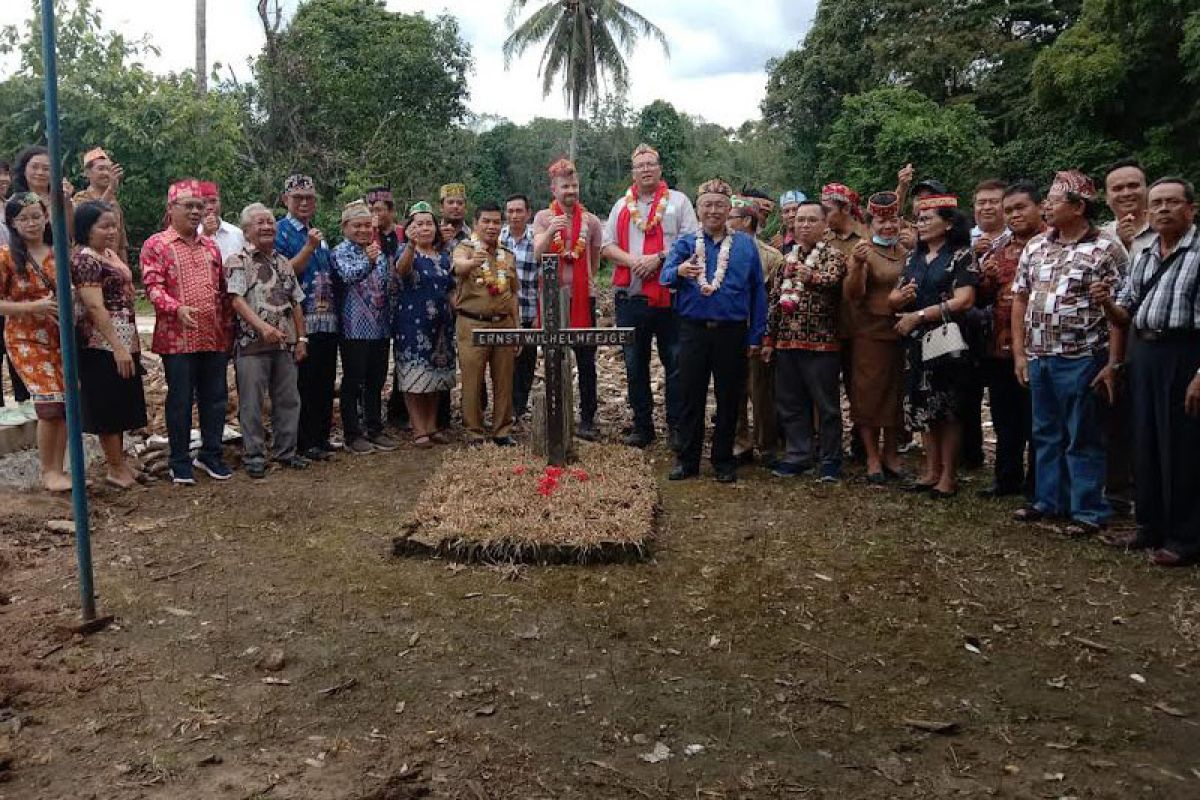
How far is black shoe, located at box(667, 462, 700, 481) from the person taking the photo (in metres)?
7.07

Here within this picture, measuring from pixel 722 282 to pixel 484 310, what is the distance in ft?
6.96

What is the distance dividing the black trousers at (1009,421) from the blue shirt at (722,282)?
1675 millimetres

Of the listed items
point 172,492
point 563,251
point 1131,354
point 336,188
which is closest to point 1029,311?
point 1131,354

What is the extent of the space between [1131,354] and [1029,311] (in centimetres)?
64

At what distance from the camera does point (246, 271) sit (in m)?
6.96

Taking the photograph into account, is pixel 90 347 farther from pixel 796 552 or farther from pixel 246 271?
pixel 796 552

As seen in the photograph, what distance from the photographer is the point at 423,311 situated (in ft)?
26.2

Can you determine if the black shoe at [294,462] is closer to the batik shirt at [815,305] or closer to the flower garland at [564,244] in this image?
the flower garland at [564,244]

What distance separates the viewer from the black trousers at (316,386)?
770 cm

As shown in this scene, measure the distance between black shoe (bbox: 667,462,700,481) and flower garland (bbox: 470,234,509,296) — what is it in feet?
6.88

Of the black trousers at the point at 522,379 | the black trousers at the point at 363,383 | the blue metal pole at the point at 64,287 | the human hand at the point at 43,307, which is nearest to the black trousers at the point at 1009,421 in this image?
the black trousers at the point at 522,379

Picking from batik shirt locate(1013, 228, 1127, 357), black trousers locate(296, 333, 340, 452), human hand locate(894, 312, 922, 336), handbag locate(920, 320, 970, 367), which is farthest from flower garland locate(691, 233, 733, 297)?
black trousers locate(296, 333, 340, 452)

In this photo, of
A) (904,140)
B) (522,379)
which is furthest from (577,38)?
(522,379)

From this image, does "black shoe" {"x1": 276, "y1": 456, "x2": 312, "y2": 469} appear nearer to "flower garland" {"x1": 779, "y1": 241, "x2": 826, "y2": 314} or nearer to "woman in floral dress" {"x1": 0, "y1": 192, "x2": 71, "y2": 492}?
"woman in floral dress" {"x1": 0, "y1": 192, "x2": 71, "y2": 492}
